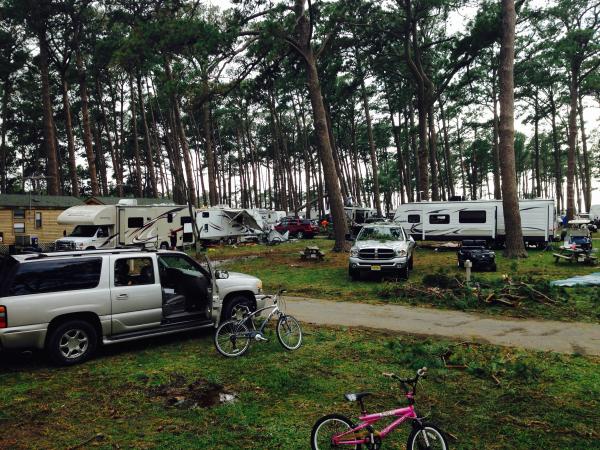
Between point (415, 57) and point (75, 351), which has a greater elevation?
point (415, 57)

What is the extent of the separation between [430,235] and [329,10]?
1352 cm

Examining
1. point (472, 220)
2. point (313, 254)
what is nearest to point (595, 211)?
point (472, 220)

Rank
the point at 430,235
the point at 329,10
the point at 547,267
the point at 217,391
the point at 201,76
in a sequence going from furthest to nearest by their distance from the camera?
the point at 430,235 → the point at 329,10 → the point at 201,76 → the point at 547,267 → the point at 217,391

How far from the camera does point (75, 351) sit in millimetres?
6707

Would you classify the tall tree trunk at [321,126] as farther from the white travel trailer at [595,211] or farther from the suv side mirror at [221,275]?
the white travel trailer at [595,211]

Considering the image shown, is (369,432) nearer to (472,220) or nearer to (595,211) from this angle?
(472,220)

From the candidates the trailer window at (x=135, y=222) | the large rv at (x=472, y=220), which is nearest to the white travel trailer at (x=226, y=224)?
the trailer window at (x=135, y=222)

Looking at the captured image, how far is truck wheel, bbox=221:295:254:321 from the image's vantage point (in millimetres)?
8211

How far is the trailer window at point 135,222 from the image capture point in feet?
78.6

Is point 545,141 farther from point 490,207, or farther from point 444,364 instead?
point 444,364

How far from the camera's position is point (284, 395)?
215 inches

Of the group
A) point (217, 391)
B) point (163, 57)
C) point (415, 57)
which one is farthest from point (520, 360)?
point (415, 57)

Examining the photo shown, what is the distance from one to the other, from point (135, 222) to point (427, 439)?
2312 cm

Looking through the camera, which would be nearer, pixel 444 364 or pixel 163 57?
pixel 444 364
